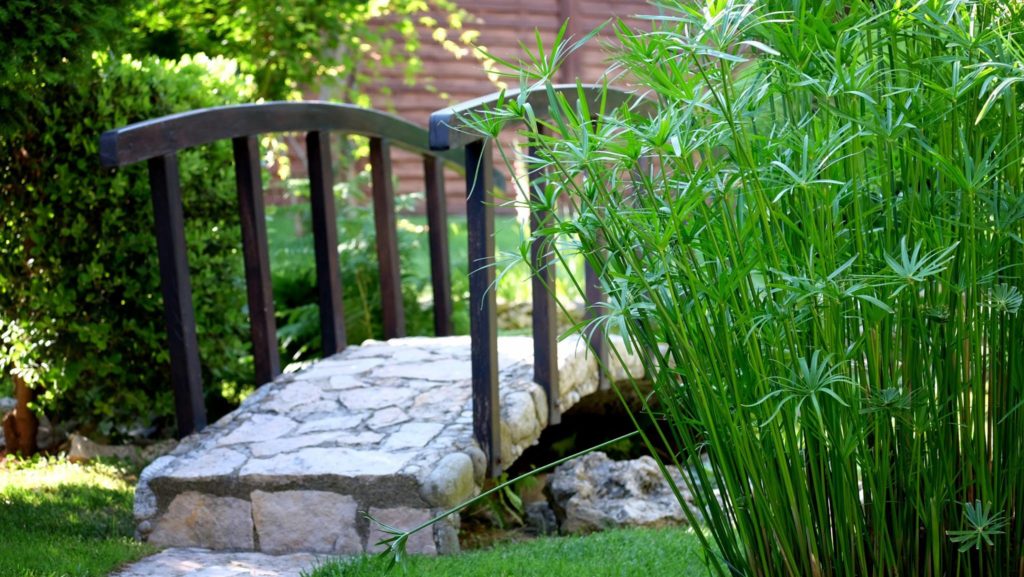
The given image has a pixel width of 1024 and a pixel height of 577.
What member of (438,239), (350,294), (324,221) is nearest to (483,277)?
(324,221)

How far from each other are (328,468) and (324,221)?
5.40ft

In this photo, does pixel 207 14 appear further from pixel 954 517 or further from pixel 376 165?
pixel 954 517

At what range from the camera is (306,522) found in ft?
11.4

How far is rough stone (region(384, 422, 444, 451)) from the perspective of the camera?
3.68 metres

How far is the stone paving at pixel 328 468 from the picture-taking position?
340 cm

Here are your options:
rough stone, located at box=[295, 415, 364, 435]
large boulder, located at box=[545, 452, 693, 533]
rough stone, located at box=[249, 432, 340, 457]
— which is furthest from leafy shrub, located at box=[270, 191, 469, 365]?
large boulder, located at box=[545, 452, 693, 533]

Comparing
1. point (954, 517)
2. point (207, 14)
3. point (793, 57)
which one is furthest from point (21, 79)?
point (207, 14)

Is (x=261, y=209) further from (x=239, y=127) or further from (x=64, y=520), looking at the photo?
(x=64, y=520)

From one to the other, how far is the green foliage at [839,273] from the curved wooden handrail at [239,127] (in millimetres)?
1815

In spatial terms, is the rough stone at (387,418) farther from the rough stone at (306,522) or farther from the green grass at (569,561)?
the green grass at (569,561)

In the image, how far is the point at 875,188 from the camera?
7.57 feet

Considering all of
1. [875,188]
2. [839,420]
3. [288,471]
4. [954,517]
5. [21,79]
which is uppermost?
[21,79]

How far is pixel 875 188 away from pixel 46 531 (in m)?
2.67

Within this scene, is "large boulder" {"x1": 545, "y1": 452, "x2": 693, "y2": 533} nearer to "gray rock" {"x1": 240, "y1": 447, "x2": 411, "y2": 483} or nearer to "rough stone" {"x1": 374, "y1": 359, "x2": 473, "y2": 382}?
"rough stone" {"x1": 374, "y1": 359, "x2": 473, "y2": 382}
